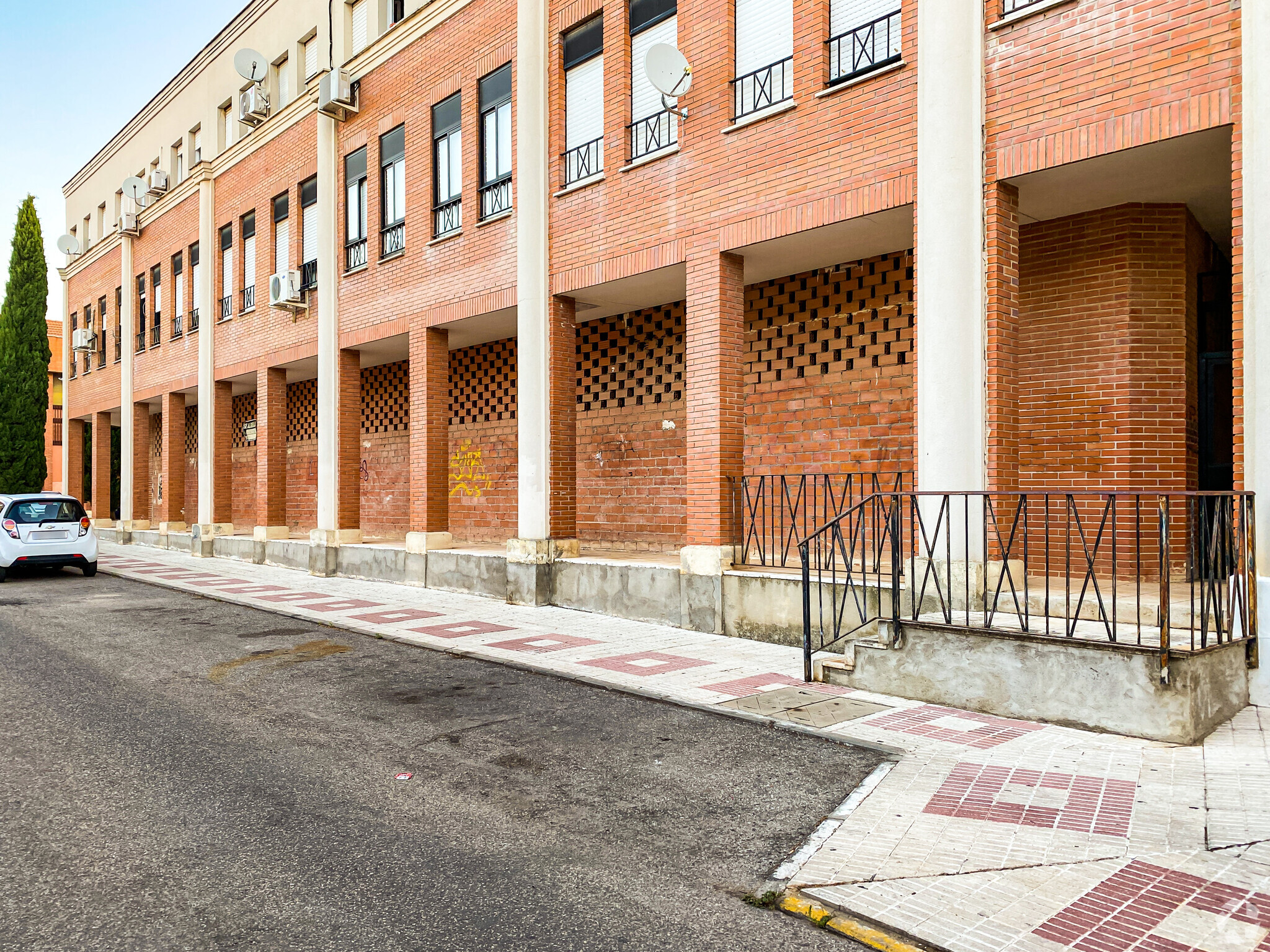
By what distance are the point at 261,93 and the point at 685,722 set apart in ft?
60.1

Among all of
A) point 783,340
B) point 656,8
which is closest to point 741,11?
point 656,8

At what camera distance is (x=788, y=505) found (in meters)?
11.0

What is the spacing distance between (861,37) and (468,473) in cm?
1030

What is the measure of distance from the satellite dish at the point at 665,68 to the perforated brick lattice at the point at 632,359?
10.9 feet

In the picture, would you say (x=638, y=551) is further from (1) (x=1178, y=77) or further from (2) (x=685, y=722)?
(1) (x=1178, y=77)

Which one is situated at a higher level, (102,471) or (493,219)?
(493,219)

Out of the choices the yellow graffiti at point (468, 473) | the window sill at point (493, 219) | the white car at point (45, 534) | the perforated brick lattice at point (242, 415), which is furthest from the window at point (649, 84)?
the perforated brick lattice at point (242, 415)

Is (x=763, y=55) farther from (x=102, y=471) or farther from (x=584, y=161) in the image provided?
(x=102, y=471)

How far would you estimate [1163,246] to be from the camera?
8.64 m

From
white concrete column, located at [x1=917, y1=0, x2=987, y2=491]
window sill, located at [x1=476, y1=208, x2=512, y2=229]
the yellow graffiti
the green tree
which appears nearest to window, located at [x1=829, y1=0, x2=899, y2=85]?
white concrete column, located at [x1=917, y1=0, x2=987, y2=491]

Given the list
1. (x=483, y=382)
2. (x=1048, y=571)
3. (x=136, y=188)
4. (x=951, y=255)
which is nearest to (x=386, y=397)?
(x=483, y=382)

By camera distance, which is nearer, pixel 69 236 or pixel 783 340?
pixel 783 340

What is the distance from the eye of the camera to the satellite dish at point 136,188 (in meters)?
24.8

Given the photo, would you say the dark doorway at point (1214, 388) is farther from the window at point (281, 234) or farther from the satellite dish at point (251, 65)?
the satellite dish at point (251, 65)
